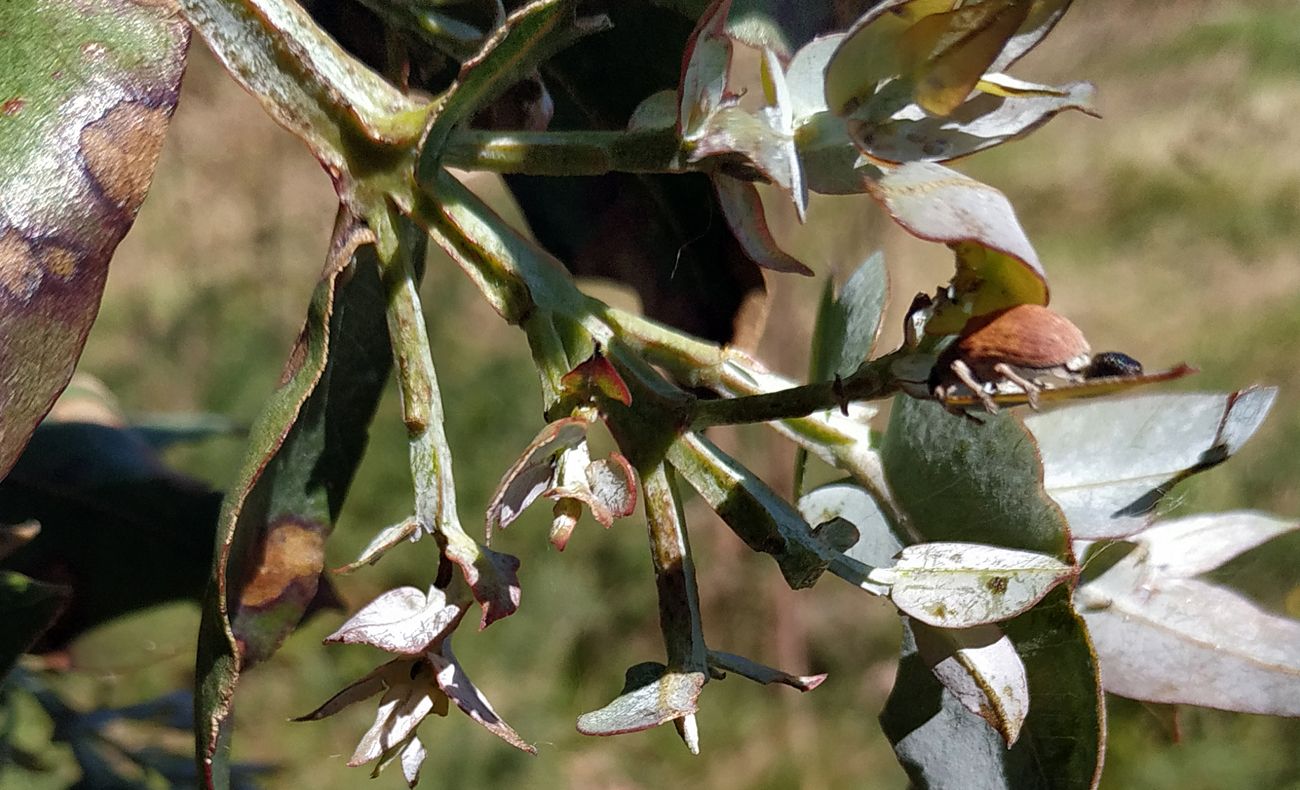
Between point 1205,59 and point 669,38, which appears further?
point 1205,59

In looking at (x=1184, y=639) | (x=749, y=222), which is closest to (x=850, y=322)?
(x=749, y=222)

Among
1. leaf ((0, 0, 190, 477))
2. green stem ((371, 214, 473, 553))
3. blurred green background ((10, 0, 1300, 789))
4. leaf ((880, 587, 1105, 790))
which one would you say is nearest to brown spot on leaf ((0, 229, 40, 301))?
leaf ((0, 0, 190, 477))

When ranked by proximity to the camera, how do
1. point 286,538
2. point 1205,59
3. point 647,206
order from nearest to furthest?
point 286,538 < point 647,206 < point 1205,59

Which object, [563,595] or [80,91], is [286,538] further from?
[563,595]

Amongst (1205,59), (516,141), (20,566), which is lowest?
(1205,59)

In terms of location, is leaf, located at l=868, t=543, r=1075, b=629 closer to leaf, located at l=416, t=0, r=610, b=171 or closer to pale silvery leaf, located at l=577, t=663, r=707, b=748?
pale silvery leaf, located at l=577, t=663, r=707, b=748

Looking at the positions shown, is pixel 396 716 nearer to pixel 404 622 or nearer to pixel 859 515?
pixel 404 622

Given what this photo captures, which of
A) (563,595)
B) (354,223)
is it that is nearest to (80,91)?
(354,223)

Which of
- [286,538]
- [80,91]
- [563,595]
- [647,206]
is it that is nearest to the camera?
[80,91]
